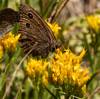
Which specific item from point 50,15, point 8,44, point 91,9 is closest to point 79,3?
point 91,9

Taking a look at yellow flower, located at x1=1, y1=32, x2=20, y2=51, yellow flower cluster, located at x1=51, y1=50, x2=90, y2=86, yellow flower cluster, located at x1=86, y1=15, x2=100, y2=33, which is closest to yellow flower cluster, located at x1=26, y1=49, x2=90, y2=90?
yellow flower cluster, located at x1=51, y1=50, x2=90, y2=86

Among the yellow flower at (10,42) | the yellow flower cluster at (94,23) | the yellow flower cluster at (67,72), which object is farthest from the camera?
the yellow flower cluster at (94,23)

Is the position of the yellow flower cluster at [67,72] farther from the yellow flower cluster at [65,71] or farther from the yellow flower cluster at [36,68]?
the yellow flower cluster at [36,68]

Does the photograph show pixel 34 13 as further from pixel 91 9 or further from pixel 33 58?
pixel 91 9

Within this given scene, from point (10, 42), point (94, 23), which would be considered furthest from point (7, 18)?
point (94, 23)

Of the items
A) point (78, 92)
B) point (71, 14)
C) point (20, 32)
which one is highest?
point (71, 14)

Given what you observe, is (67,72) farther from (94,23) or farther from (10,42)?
(94,23)

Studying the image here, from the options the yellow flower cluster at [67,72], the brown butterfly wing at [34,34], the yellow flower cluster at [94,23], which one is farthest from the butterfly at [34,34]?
the yellow flower cluster at [94,23]
